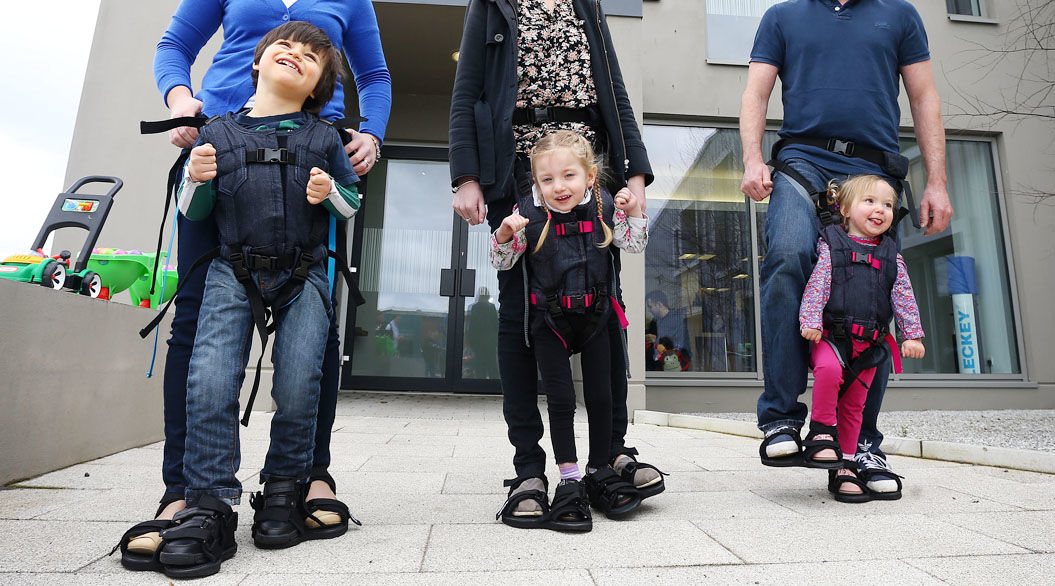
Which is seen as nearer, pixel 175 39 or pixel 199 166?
pixel 199 166

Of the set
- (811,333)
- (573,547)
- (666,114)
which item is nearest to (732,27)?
(666,114)

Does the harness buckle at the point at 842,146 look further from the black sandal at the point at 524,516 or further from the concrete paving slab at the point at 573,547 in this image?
the black sandal at the point at 524,516

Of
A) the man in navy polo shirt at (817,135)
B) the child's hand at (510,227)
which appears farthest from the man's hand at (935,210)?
the child's hand at (510,227)

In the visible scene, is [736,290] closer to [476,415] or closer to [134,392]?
[476,415]

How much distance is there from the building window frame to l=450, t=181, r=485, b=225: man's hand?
158 inches

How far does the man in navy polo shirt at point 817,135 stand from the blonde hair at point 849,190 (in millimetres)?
54

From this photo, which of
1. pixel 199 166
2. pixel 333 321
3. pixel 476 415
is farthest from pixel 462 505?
pixel 476 415

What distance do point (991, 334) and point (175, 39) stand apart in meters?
7.05

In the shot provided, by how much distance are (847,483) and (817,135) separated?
115cm

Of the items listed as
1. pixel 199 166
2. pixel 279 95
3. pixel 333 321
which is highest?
pixel 279 95

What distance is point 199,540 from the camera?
116 cm

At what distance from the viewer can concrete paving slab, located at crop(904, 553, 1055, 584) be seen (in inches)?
43.1

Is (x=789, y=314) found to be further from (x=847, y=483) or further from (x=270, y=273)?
(x=270, y=273)

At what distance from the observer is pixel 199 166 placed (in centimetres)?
131
